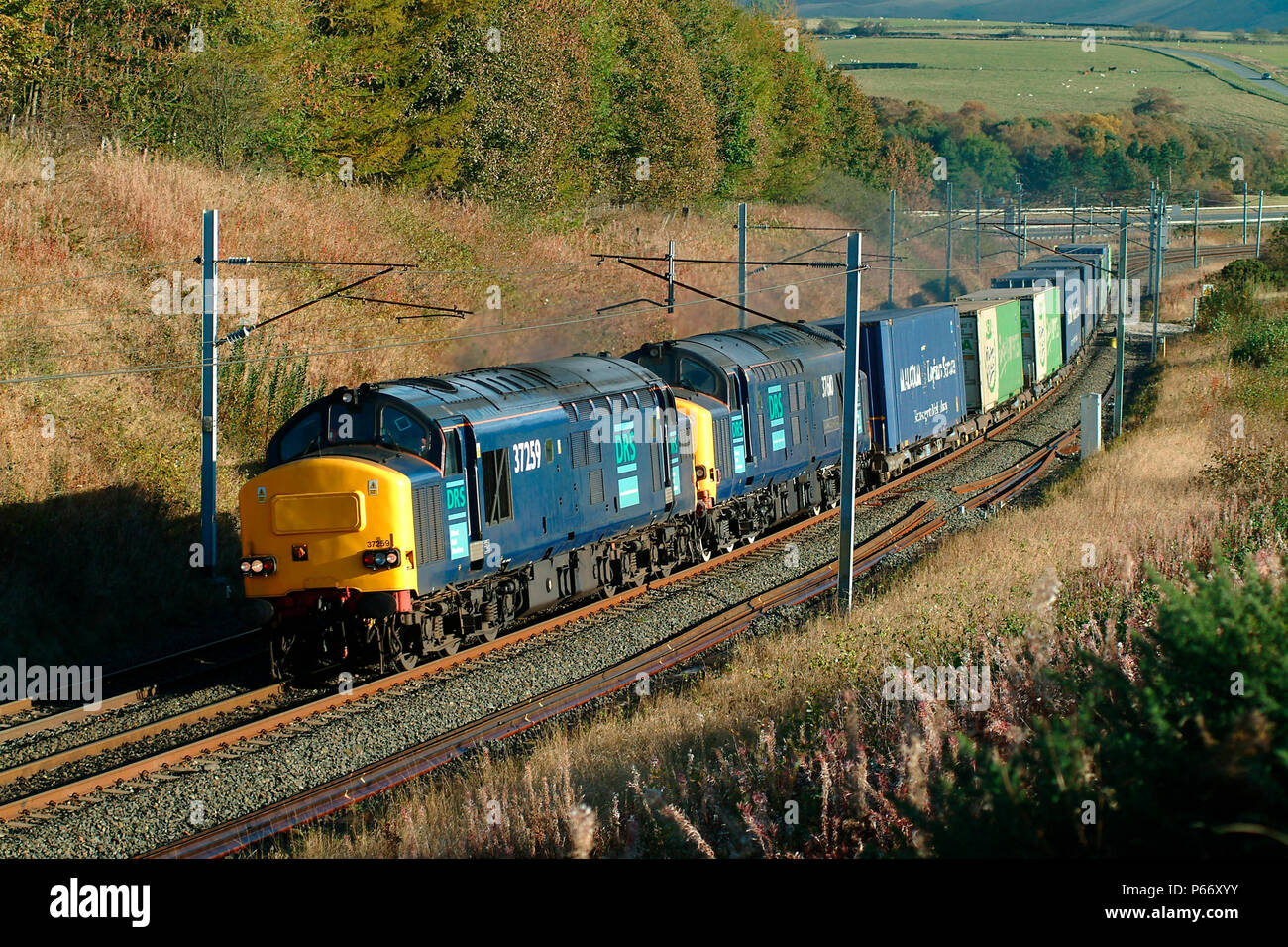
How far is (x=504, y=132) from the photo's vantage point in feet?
145

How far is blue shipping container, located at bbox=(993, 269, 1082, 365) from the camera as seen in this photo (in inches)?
1788

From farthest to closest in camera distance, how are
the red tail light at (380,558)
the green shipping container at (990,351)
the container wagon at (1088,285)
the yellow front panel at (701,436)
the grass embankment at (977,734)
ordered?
the container wagon at (1088,285) < the green shipping container at (990,351) < the yellow front panel at (701,436) < the red tail light at (380,558) < the grass embankment at (977,734)

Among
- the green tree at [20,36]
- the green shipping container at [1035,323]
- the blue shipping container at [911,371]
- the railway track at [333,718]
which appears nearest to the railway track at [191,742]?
the railway track at [333,718]

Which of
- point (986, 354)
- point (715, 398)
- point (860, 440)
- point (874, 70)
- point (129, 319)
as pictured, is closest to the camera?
point (715, 398)

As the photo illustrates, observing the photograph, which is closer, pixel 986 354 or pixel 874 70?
pixel 986 354

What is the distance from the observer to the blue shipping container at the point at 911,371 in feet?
89.7

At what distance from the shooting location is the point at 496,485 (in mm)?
16812

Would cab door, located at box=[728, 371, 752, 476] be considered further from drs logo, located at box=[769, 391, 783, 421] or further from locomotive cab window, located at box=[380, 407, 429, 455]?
locomotive cab window, located at box=[380, 407, 429, 455]

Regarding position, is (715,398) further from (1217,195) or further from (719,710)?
(1217,195)

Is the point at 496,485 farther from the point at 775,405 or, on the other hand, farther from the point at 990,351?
the point at 990,351

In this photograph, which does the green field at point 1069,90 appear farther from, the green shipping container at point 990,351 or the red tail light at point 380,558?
the red tail light at point 380,558

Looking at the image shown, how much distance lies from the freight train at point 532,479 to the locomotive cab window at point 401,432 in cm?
2
